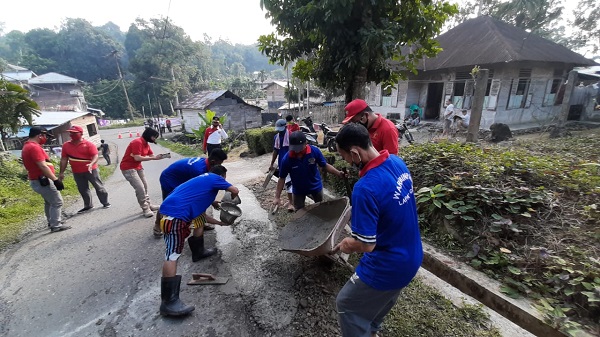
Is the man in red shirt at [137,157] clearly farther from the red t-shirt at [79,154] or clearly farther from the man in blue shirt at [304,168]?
the man in blue shirt at [304,168]

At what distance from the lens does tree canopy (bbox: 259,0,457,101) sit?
14.0 ft

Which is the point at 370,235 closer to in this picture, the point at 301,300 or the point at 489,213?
the point at 301,300

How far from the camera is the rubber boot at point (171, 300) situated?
9.05 ft

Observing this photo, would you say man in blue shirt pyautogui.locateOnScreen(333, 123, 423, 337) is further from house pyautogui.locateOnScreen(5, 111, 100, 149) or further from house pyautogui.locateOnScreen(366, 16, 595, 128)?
house pyautogui.locateOnScreen(5, 111, 100, 149)

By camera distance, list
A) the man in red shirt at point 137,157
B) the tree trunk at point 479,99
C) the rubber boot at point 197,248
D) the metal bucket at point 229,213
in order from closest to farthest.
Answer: the metal bucket at point 229,213, the rubber boot at point 197,248, the man in red shirt at point 137,157, the tree trunk at point 479,99

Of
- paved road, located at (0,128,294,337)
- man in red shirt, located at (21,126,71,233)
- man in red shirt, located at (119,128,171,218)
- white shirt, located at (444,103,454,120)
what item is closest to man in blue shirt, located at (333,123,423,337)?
paved road, located at (0,128,294,337)

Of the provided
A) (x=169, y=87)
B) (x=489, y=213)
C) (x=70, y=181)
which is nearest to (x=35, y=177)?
(x=70, y=181)

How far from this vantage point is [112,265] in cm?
382

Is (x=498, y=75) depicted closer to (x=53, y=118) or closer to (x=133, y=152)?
(x=133, y=152)

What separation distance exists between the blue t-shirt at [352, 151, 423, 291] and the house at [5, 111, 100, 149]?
52.7ft

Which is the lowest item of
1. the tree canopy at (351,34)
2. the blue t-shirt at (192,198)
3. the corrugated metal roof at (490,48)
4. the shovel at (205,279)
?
the shovel at (205,279)

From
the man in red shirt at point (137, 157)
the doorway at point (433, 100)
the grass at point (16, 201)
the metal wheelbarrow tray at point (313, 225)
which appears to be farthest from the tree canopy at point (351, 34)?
the doorway at point (433, 100)

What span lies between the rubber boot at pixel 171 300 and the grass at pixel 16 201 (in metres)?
3.93

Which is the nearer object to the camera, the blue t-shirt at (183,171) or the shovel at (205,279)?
the shovel at (205,279)
